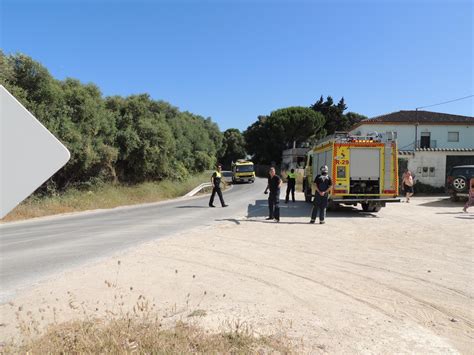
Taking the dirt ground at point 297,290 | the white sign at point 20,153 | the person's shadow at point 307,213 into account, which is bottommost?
the dirt ground at point 297,290

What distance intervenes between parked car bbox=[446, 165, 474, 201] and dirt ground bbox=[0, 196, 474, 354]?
422 inches

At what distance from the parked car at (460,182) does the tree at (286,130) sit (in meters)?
47.1

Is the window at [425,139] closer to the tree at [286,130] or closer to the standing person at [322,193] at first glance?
the tree at [286,130]

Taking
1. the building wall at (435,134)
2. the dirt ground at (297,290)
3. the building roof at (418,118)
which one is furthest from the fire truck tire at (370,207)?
the building roof at (418,118)

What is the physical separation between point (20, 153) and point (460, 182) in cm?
2073

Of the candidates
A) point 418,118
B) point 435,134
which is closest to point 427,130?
point 435,134

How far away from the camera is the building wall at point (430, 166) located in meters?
28.2

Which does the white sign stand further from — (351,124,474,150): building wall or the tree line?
(351,124,474,150): building wall

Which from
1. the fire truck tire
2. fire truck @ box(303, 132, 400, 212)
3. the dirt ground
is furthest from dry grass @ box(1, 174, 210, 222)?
the fire truck tire

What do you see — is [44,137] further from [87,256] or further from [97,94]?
[97,94]

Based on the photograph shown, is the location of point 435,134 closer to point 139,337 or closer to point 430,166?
point 430,166

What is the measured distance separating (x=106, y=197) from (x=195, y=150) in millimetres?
23150

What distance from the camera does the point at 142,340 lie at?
364 centimetres

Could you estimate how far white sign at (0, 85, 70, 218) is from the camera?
2.74 m
